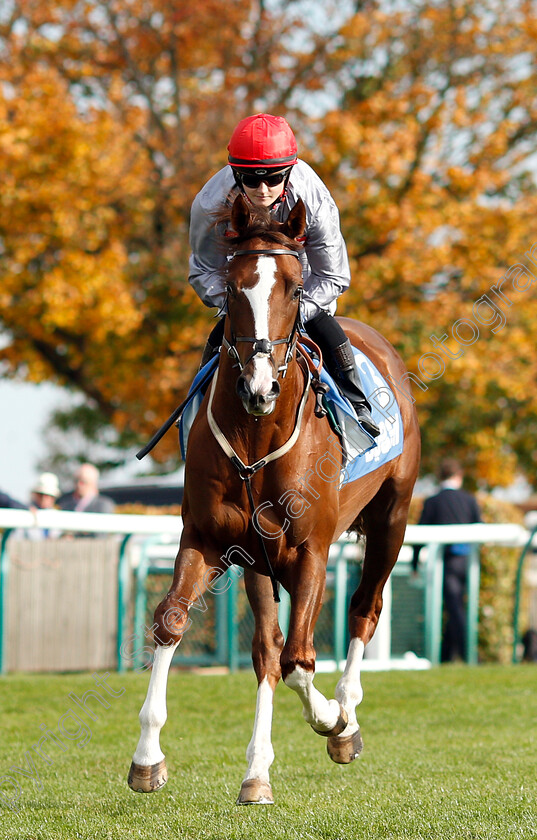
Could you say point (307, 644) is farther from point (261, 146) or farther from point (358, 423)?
point (261, 146)

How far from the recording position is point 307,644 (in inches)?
172

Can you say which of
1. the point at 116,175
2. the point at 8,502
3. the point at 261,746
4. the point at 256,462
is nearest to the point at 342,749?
the point at 261,746

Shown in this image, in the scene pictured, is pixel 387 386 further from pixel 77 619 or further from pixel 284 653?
pixel 77 619

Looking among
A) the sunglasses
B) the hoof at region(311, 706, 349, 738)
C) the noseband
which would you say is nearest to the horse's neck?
the noseband

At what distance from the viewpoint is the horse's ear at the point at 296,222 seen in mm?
4488

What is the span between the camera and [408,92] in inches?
679

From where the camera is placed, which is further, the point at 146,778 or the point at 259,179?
the point at 259,179

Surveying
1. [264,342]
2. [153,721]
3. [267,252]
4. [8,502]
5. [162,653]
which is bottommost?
[153,721]

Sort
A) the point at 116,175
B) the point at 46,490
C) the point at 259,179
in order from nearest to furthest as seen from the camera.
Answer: the point at 259,179
the point at 46,490
the point at 116,175

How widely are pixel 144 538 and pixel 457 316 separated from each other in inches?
285

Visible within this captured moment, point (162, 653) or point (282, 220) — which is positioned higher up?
point (282, 220)

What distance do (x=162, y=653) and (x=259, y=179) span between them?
6.54ft

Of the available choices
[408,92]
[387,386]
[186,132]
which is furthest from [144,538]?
[408,92]

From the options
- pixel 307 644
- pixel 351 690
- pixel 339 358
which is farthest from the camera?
pixel 351 690
